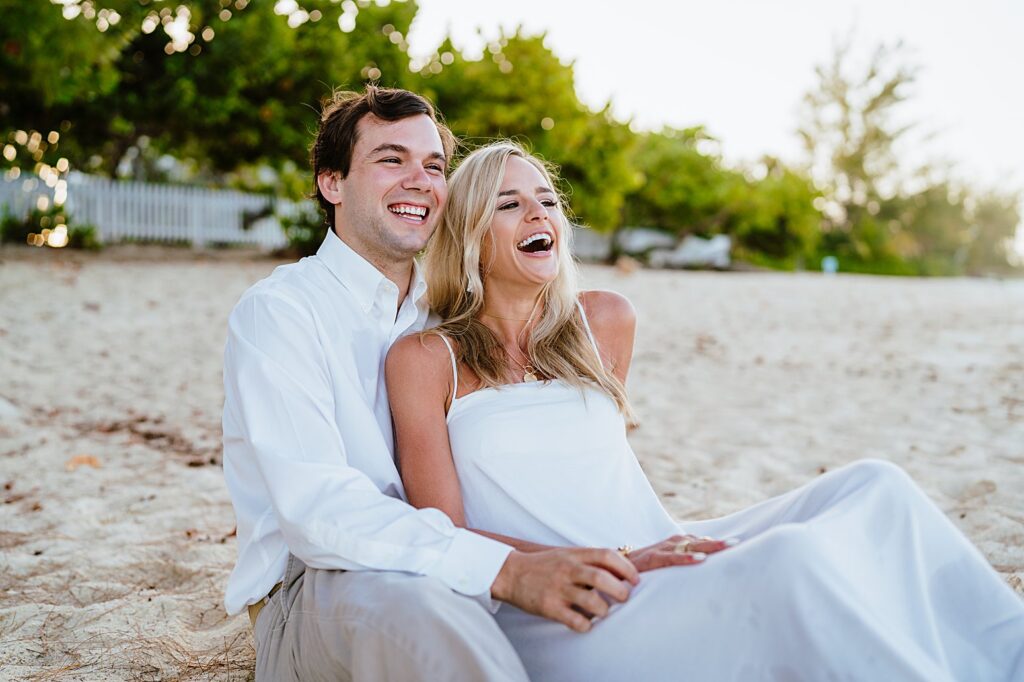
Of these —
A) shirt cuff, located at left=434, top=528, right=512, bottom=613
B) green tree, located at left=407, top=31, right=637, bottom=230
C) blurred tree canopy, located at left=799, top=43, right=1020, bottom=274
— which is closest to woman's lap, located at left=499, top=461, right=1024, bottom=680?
shirt cuff, located at left=434, top=528, right=512, bottom=613

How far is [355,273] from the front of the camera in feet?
8.05

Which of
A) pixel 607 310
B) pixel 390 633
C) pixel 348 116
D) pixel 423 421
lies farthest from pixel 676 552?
pixel 348 116

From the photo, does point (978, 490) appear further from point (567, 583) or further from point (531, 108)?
point (531, 108)

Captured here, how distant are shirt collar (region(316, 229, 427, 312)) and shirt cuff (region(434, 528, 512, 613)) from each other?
0.82 metres

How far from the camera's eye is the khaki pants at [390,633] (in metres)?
1.70

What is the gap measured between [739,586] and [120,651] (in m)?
2.01

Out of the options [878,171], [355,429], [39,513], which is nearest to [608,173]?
[39,513]

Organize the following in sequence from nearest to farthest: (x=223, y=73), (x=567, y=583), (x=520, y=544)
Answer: (x=567, y=583)
(x=520, y=544)
(x=223, y=73)

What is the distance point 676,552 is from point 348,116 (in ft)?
5.40

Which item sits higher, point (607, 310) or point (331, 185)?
point (331, 185)

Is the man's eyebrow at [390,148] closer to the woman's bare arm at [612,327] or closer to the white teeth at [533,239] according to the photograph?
the white teeth at [533,239]

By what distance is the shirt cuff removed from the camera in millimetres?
1887

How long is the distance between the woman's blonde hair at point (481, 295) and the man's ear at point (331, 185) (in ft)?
1.12

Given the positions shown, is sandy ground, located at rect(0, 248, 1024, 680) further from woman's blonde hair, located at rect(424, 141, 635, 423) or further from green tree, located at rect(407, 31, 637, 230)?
green tree, located at rect(407, 31, 637, 230)
